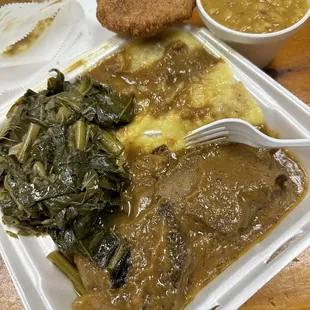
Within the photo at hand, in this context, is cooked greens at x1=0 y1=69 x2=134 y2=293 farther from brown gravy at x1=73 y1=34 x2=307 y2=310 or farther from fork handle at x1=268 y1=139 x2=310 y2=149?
fork handle at x1=268 y1=139 x2=310 y2=149

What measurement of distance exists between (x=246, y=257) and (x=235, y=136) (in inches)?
26.4

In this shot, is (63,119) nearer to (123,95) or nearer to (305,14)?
(123,95)

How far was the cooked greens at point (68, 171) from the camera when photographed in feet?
7.00

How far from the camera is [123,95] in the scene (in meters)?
2.57

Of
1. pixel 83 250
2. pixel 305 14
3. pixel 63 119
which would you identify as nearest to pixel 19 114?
pixel 63 119

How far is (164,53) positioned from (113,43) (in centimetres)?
36

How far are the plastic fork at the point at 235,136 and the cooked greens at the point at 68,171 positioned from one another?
456 millimetres

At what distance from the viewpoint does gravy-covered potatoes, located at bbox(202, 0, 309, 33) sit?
99.4 inches

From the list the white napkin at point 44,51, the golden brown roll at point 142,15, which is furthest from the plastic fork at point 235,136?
the white napkin at point 44,51

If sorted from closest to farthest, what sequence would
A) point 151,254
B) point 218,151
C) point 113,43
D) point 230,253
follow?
1. point 151,254
2. point 230,253
3. point 218,151
4. point 113,43

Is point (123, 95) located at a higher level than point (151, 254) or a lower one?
higher

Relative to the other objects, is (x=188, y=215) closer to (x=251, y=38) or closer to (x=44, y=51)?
(x=251, y=38)

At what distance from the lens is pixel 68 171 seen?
2180mm

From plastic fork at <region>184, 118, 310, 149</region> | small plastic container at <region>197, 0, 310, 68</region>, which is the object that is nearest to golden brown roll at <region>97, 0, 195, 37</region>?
small plastic container at <region>197, 0, 310, 68</region>
